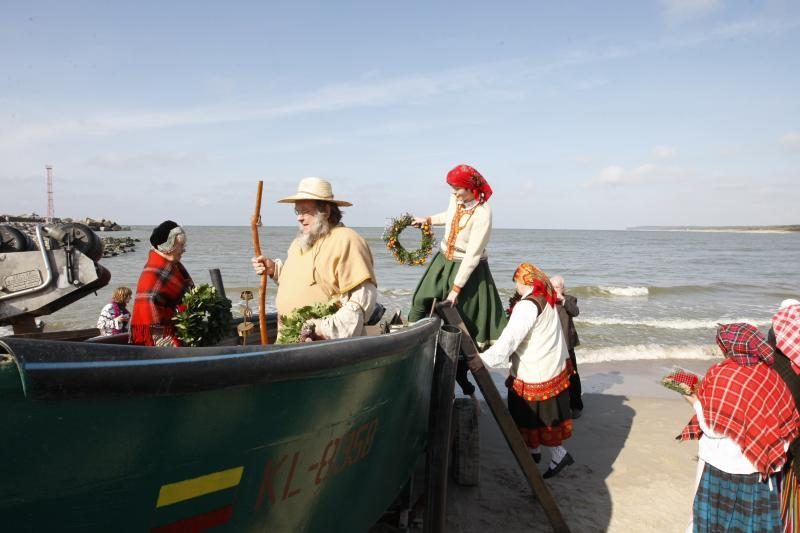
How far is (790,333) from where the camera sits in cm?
348

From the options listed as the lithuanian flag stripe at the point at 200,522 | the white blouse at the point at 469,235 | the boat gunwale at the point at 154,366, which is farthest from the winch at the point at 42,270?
the white blouse at the point at 469,235

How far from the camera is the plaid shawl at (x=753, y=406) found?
10.2ft

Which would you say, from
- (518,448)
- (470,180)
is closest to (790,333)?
(518,448)

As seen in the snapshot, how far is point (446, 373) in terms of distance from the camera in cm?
384

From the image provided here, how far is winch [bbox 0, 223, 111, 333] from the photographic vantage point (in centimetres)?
346

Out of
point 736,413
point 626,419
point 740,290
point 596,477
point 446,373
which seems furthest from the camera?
point 740,290

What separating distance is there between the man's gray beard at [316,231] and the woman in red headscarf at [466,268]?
4.41 ft

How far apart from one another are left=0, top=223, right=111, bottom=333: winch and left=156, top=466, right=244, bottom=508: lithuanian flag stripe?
2020mm

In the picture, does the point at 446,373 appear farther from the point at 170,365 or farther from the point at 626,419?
the point at 626,419

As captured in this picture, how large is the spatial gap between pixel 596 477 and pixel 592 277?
24.1 m

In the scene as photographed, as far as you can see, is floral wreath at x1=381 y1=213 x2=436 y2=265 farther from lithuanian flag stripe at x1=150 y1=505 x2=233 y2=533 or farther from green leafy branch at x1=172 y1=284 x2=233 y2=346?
lithuanian flag stripe at x1=150 y1=505 x2=233 y2=533

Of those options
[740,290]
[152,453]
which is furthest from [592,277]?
[152,453]

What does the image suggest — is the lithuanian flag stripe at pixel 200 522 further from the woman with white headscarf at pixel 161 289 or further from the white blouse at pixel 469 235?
the white blouse at pixel 469 235

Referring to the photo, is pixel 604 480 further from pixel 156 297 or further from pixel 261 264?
pixel 156 297
